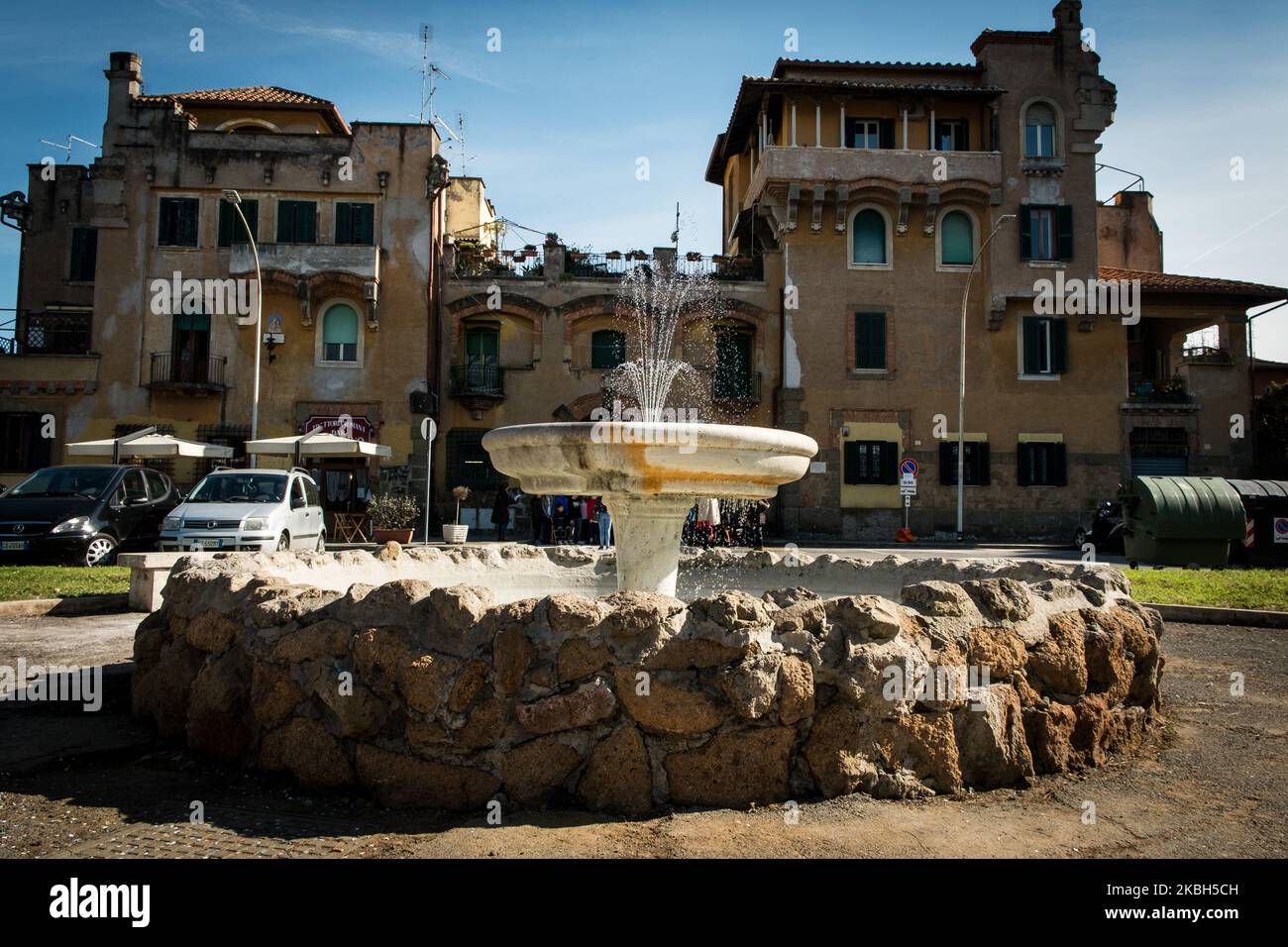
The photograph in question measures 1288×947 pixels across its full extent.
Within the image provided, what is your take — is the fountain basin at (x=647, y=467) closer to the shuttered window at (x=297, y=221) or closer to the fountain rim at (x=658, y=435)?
the fountain rim at (x=658, y=435)

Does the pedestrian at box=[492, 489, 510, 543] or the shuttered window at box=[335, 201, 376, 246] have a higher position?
the shuttered window at box=[335, 201, 376, 246]

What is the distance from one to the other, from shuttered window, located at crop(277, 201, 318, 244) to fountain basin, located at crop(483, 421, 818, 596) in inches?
1064

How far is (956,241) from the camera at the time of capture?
31188 millimetres

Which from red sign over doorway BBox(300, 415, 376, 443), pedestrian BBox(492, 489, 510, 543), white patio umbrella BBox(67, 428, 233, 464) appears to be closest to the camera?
white patio umbrella BBox(67, 428, 233, 464)

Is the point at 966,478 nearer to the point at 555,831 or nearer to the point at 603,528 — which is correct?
the point at 603,528

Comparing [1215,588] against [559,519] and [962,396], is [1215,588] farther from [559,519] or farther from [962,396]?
[962,396]

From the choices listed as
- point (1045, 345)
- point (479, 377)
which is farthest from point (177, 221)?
point (1045, 345)

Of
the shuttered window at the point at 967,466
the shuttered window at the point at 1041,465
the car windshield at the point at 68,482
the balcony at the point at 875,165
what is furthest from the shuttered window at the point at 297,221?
the shuttered window at the point at 1041,465

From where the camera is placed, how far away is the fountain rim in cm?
549

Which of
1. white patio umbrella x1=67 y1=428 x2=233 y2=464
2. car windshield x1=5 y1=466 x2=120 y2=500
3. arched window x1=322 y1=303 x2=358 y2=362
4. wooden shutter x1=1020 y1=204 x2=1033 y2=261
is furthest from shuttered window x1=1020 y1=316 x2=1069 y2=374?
car windshield x1=5 y1=466 x2=120 y2=500

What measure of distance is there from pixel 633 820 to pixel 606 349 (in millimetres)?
27828

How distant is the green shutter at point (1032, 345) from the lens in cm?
3092

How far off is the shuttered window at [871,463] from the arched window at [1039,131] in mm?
11596

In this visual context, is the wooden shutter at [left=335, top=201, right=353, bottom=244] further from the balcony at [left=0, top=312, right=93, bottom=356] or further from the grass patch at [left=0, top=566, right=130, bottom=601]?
the grass patch at [left=0, top=566, right=130, bottom=601]
